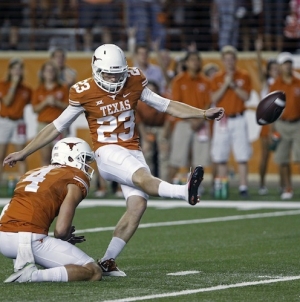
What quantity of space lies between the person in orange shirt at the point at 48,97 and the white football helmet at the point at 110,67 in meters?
6.67

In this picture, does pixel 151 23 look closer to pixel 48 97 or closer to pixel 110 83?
pixel 48 97

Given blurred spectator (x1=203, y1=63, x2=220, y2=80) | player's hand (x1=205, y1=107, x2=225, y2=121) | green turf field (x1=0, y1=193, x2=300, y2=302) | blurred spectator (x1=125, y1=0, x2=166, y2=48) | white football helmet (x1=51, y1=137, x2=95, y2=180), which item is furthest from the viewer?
blurred spectator (x1=125, y1=0, x2=166, y2=48)

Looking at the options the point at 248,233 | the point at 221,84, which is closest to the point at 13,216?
the point at 248,233

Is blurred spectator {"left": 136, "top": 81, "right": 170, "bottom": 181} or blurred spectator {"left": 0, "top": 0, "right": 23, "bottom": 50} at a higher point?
blurred spectator {"left": 0, "top": 0, "right": 23, "bottom": 50}

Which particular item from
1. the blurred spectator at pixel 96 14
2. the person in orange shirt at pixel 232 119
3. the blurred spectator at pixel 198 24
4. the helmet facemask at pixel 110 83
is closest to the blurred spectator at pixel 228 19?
the blurred spectator at pixel 198 24

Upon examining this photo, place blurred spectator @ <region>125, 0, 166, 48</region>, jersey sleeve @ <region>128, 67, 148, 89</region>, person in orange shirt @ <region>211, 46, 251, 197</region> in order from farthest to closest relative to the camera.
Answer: blurred spectator @ <region>125, 0, 166, 48</region>
person in orange shirt @ <region>211, 46, 251, 197</region>
jersey sleeve @ <region>128, 67, 148, 89</region>

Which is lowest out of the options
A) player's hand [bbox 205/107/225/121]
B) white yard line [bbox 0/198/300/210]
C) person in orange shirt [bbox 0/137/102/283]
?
white yard line [bbox 0/198/300/210]

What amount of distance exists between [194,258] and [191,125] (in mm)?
6225

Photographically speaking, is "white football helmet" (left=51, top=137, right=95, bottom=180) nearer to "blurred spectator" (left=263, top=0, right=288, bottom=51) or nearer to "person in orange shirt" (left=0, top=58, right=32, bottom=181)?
"person in orange shirt" (left=0, top=58, right=32, bottom=181)

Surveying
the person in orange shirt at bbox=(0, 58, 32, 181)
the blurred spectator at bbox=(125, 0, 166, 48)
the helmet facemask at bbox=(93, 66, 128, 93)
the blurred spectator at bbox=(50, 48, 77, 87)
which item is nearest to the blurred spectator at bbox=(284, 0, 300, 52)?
the blurred spectator at bbox=(125, 0, 166, 48)

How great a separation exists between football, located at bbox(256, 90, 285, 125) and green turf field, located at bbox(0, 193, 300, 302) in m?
1.18

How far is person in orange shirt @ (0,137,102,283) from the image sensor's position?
6.73 metres

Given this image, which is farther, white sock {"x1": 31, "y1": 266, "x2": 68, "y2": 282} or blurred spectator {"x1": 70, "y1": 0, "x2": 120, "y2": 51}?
blurred spectator {"x1": 70, "y1": 0, "x2": 120, "y2": 51}

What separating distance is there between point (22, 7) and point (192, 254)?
11266 millimetres
